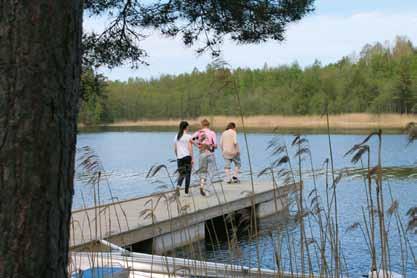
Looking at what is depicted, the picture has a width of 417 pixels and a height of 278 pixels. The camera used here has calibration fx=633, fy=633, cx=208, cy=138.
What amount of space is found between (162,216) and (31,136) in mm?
7245

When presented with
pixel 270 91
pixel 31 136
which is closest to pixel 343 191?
pixel 270 91

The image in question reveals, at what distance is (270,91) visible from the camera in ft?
51.3

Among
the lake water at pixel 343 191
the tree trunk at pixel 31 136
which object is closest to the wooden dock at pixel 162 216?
the lake water at pixel 343 191

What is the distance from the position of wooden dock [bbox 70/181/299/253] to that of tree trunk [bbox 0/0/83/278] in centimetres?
Result: 194

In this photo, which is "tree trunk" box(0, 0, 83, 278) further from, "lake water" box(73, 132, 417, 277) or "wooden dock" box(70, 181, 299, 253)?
"wooden dock" box(70, 181, 299, 253)

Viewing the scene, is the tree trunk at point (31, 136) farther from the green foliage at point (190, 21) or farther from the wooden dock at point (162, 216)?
the green foliage at point (190, 21)

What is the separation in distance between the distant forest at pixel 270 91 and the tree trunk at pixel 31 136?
49.3 inches

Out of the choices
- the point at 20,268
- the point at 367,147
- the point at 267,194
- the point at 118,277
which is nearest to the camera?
the point at 20,268

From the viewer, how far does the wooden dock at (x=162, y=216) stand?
16.5 feet

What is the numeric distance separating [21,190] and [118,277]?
74.7 inches

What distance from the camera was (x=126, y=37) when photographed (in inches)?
227

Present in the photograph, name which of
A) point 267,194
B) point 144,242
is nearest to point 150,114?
point 267,194

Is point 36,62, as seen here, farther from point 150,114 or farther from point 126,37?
point 150,114

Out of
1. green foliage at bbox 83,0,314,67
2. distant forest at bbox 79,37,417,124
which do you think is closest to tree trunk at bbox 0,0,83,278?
distant forest at bbox 79,37,417,124
